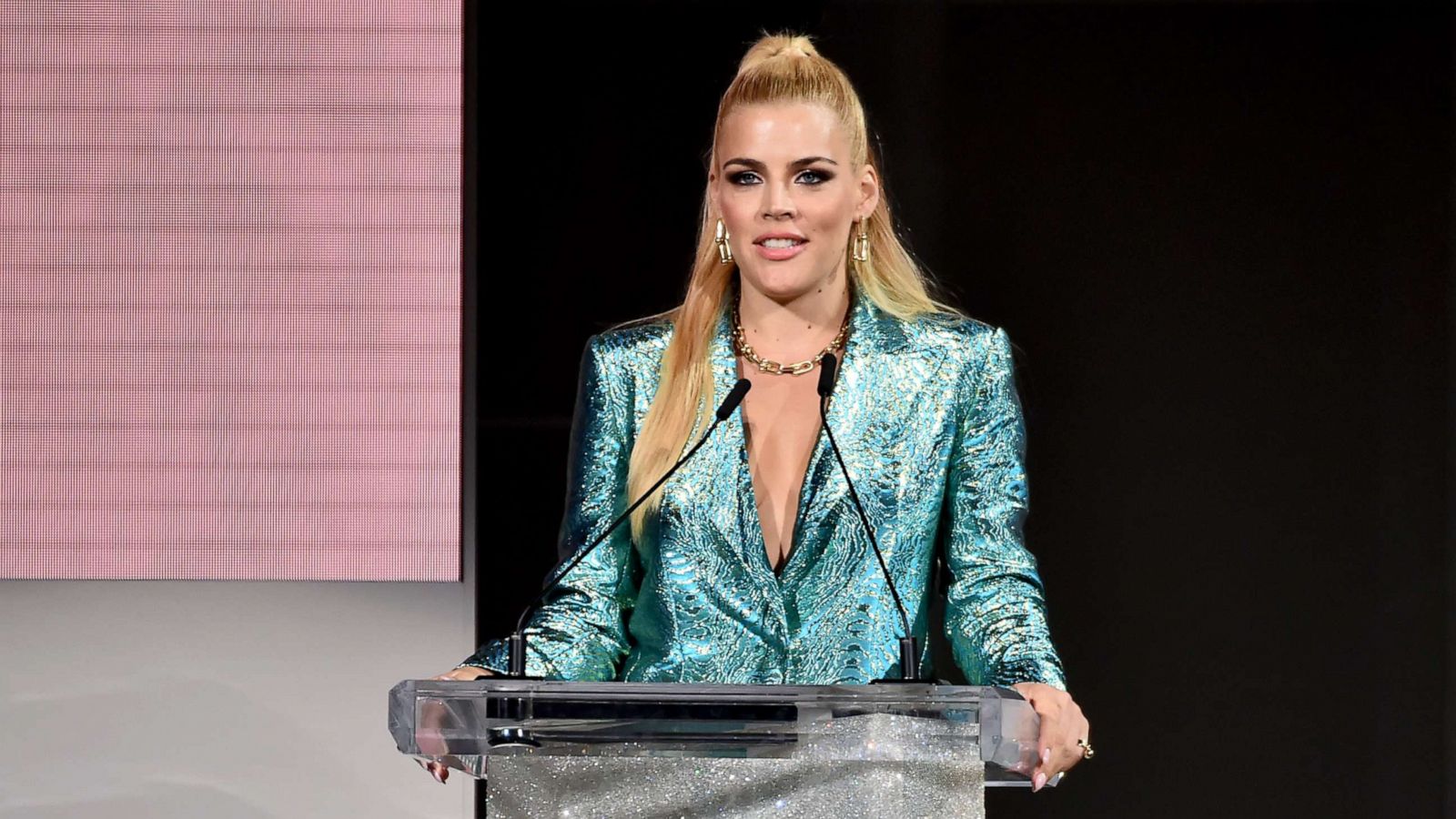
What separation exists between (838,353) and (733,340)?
0.15 meters

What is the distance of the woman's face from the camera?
2.18 m

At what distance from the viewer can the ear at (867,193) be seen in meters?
2.25

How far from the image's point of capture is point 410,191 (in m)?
3.03

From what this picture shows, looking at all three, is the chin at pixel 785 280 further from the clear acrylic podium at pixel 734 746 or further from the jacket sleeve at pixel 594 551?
the clear acrylic podium at pixel 734 746

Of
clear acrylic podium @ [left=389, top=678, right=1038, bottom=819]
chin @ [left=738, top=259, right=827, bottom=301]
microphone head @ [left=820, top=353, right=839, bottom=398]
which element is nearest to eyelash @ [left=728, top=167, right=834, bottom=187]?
chin @ [left=738, top=259, right=827, bottom=301]

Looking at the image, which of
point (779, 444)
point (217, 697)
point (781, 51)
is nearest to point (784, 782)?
point (779, 444)

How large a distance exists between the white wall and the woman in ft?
3.07

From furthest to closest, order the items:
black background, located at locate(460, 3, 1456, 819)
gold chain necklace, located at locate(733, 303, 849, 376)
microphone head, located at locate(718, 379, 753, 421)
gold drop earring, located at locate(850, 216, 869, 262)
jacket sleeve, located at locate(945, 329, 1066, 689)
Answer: black background, located at locate(460, 3, 1456, 819), gold drop earring, located at locate(850, 216, 869, 262), gold chain necklace, located at locate(733, 303, 849, 376), jacket sleeve, located at locate(945, 329, 1066, 689), microphone head, located at locate(718, 379, 753, 421)

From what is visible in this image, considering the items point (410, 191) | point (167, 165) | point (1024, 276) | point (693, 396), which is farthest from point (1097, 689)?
point (167, 165)

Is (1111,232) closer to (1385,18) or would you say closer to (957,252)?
(957,252)

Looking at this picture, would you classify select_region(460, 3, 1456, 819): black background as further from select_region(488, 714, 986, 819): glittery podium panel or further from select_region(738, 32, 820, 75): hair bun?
select_region(488, 714, 986, 819): glittery podium panel

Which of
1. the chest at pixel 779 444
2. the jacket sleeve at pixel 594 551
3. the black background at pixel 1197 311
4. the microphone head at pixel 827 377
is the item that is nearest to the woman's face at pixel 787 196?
the chest at pixel 779 444

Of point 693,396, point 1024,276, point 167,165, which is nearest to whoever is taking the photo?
point 693,396

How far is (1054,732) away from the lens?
4.80 ft
